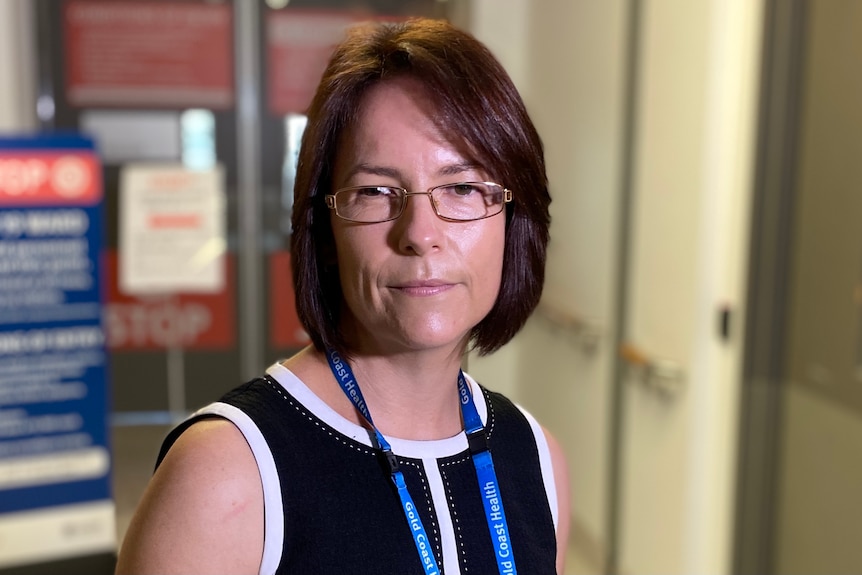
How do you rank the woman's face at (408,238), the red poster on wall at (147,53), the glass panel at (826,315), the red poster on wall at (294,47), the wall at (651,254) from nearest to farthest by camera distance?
the woman's face at (408,238) < the glass panel at (826,315) < the wall at (651,254) < the red poster on wall at (147,53) < the red poster on wall at (294,47)

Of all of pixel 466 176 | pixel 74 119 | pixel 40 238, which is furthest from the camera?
pixel 74 119

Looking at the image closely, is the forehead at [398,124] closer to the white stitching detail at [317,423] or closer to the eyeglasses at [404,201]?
the eyeglasses at [404,201]

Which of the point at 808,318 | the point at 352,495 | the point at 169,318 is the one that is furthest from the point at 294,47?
the point at 352,495

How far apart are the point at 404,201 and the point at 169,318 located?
11.5 feet

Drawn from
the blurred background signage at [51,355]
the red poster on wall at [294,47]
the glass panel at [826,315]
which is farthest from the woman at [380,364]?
the red poster on wall at [294,47]

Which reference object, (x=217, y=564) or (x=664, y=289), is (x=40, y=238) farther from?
(x=217, y=564)

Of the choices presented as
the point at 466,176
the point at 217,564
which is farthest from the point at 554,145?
the point at 217,564

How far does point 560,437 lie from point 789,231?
3.60 feet

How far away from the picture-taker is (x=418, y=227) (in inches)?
38.4

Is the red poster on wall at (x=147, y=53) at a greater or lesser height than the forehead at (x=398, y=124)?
greater

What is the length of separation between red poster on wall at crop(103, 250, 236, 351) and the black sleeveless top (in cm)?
333

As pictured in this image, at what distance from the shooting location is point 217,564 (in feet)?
2.90

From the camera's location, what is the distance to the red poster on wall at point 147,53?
4.00 metres

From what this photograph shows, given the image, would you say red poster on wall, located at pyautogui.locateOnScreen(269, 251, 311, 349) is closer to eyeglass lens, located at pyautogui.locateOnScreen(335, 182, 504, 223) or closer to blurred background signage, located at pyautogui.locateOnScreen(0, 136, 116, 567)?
blurred background signage, located at pyautogui.locateOnScreen(0, 136, 116, 567)
